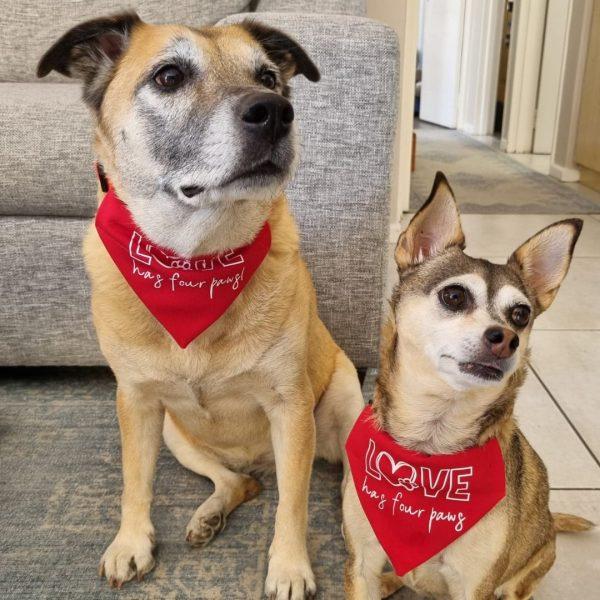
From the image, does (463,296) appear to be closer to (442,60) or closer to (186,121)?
(186,121)

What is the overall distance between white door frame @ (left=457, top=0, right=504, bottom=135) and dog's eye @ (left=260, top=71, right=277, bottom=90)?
5734mm

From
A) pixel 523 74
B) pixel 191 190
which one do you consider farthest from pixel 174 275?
pixel 523 74

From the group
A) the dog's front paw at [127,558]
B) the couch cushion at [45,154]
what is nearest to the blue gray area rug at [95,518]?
the dog's front paw at [127,558]

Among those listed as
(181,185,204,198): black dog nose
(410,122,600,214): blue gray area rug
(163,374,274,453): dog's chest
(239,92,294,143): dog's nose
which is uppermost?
(239,92,294,143): dog's nose

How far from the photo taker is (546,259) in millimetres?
1175

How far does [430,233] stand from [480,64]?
19.7ft

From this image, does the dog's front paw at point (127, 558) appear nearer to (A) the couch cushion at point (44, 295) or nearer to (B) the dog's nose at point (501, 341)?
(A) the couch cushion at point (44, 295)

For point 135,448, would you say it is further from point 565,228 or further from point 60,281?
point 565,228

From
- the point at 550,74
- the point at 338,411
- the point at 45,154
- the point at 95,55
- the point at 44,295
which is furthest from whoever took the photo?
the point at 550,74

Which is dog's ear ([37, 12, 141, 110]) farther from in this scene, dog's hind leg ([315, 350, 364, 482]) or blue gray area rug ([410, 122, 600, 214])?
blue gray area rug ([410, 122, 600, 214])

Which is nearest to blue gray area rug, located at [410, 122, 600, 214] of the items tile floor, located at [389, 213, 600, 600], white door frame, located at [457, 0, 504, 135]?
white door frame, located at [457, 0, 504, 135]

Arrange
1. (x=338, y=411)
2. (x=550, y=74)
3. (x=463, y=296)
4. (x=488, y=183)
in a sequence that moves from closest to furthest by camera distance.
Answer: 1. (x=463, y=296)
2. (x=338, y=411)
3. (x=488, y=183)
4. (x=550, y=74)

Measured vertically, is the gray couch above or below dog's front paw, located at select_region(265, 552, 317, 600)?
above

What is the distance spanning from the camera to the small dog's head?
3.40 ft
